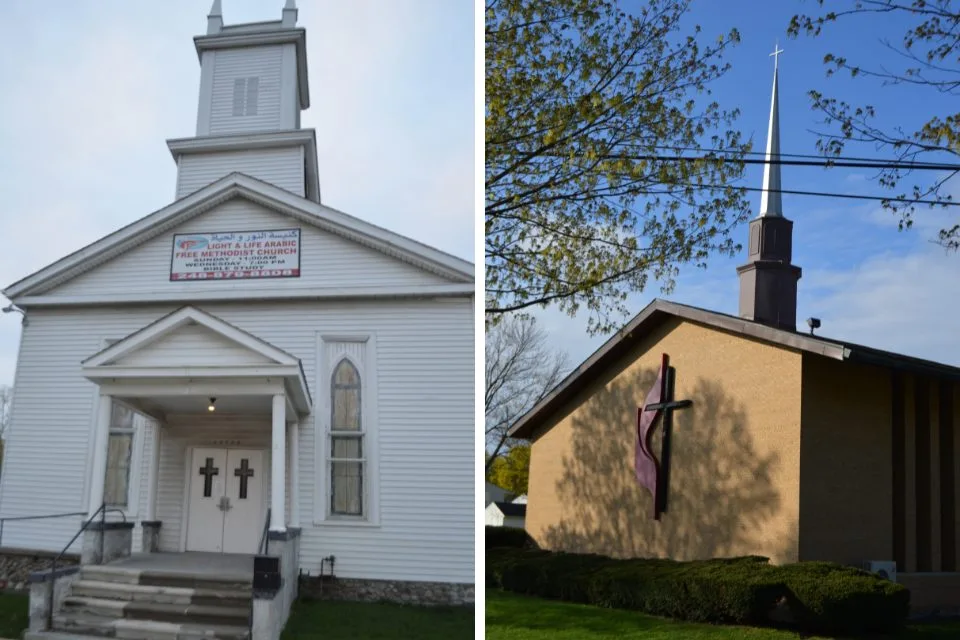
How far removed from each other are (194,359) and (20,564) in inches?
113

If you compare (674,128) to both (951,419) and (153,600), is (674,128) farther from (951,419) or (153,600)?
(153,600)

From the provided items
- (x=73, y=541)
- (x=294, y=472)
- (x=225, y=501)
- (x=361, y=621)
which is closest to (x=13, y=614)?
(x=73, y=541)

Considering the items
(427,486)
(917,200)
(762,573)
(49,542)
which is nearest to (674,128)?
(917,200)

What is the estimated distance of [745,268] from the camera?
4547 mm

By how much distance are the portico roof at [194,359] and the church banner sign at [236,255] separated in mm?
1473

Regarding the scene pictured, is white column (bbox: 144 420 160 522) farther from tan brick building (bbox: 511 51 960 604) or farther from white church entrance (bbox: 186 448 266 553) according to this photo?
tan brick building (bbox: 511 51 960 604)

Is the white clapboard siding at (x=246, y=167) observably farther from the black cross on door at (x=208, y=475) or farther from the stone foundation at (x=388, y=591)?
the stone foundation at (x=388, y=591)

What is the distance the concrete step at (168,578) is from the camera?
619cm

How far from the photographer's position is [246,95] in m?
9.75

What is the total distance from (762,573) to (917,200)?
1911 mm

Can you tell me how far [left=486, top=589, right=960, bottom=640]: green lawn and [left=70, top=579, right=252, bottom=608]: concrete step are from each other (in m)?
2.04

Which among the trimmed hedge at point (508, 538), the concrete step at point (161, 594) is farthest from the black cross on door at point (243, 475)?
the trimmed hedge at point (508, 538)

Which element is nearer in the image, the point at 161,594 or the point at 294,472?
the point at 161,594

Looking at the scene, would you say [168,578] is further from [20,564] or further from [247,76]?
[247,76]
